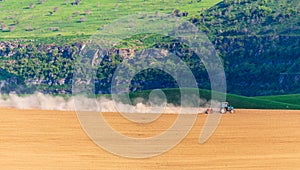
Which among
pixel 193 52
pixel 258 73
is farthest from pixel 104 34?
pixel 258 73

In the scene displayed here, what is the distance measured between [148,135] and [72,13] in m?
93.6

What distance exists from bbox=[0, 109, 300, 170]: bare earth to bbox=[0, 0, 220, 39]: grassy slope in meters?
71.2

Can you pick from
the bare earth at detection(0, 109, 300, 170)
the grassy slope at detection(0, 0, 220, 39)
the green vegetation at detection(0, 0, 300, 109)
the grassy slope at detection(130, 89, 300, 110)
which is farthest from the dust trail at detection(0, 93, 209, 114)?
the grassy slope at detection(0, 0, 220, 39)

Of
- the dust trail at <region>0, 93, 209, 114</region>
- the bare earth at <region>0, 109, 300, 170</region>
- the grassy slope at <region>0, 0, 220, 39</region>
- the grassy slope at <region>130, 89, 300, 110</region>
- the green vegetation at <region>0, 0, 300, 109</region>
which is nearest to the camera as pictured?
the bare earth at <region>0, 109, 300, 170</region>

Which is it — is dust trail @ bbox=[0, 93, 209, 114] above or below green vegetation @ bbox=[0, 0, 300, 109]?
above

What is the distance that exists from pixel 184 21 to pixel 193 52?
18.5 metres

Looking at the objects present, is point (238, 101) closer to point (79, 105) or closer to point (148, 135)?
point (79, 105)

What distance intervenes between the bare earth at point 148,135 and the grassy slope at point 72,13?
234 ft

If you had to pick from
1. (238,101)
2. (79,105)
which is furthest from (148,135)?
(238,101)

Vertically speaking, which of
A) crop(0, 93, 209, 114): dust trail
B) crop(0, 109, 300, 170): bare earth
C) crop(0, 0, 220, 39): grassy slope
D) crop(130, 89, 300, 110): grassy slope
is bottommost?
crop(0, 0, 220, 39): grassy slope

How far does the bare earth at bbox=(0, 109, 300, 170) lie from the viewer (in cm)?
4200

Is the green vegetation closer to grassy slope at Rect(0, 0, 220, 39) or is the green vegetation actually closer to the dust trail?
grassy slope at Rect(0, 0, 220, 39)

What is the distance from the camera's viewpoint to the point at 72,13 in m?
142

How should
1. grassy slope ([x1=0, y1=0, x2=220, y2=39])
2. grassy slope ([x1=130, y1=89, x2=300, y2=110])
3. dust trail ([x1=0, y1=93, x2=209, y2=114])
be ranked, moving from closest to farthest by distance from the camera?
1. dust trail ([x1=0, y1=93, x2=209, y2=114])
2. grassy slope ([x1=130, y1=89, x2=300, y2=110])
3. grassy slope ([x1=0, y1=0, x2=220, y2=39])
